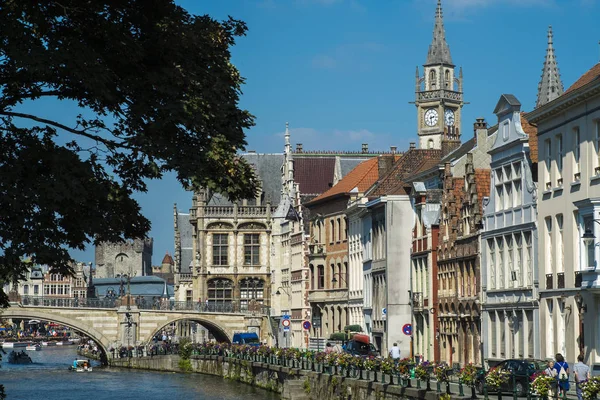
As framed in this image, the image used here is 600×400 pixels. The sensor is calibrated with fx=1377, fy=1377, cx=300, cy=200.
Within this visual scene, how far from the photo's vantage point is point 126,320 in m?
103

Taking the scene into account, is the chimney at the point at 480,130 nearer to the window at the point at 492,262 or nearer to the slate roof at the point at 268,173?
the window at the point at 492,262

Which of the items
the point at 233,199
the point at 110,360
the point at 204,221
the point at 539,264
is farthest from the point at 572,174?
the point at 204,221

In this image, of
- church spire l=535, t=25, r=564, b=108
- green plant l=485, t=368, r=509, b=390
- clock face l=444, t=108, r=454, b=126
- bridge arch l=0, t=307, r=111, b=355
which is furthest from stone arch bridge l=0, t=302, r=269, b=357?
clock face l=444, t=108, r=454, b=126

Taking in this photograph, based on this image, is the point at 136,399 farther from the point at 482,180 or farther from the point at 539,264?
the point at 539,264

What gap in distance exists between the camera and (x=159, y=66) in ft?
71.0

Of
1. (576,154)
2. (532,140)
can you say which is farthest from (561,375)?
(532,140)

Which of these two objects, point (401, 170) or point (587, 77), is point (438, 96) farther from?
point (587, 77)

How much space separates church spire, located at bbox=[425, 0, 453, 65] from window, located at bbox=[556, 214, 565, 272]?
→ 131593 millimetres

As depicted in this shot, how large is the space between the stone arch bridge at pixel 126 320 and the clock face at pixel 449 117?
2820 inches

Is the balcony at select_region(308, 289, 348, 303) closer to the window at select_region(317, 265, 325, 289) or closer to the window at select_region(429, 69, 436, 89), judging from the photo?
the window at select_region(317, 265, 325, 289)

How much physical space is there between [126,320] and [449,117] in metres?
79.3

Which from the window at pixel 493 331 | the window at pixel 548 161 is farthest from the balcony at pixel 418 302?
the window at pixel 548 161

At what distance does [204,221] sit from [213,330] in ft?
33.4

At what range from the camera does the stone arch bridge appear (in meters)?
100
